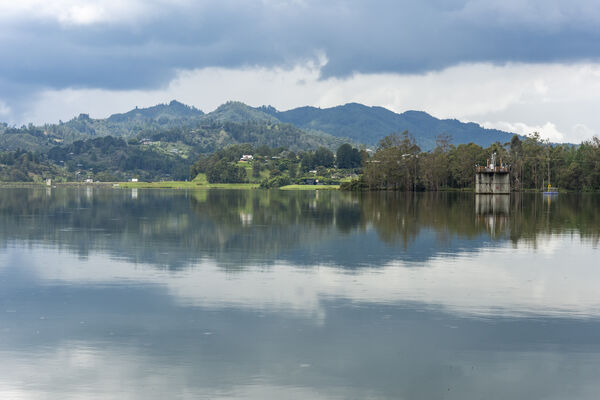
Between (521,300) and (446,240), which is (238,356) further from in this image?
(446,240)

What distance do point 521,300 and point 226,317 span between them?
1323 centimetres

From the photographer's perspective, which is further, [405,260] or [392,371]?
[405,260]

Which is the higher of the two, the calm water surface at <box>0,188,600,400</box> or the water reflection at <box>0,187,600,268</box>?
the water reflection at <box>0,187,600,268</box>

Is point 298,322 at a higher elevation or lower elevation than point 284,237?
lower

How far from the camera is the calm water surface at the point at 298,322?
53.7ft


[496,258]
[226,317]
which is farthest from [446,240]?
[226,317]

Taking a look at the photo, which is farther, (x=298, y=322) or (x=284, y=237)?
(x=284, y=237)

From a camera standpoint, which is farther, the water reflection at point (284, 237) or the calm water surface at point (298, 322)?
the water reflection at point (284, 237)

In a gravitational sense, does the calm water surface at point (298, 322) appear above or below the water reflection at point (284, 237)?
below

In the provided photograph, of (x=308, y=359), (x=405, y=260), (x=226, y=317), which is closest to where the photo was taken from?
(x=308, y=359)

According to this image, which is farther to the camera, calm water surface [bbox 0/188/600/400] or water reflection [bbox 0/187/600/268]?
water reflection [bbox 0/187/600/268]

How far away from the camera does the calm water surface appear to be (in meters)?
16.4

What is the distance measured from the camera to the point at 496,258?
40.7m

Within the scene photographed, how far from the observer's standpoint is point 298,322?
2244 cm
